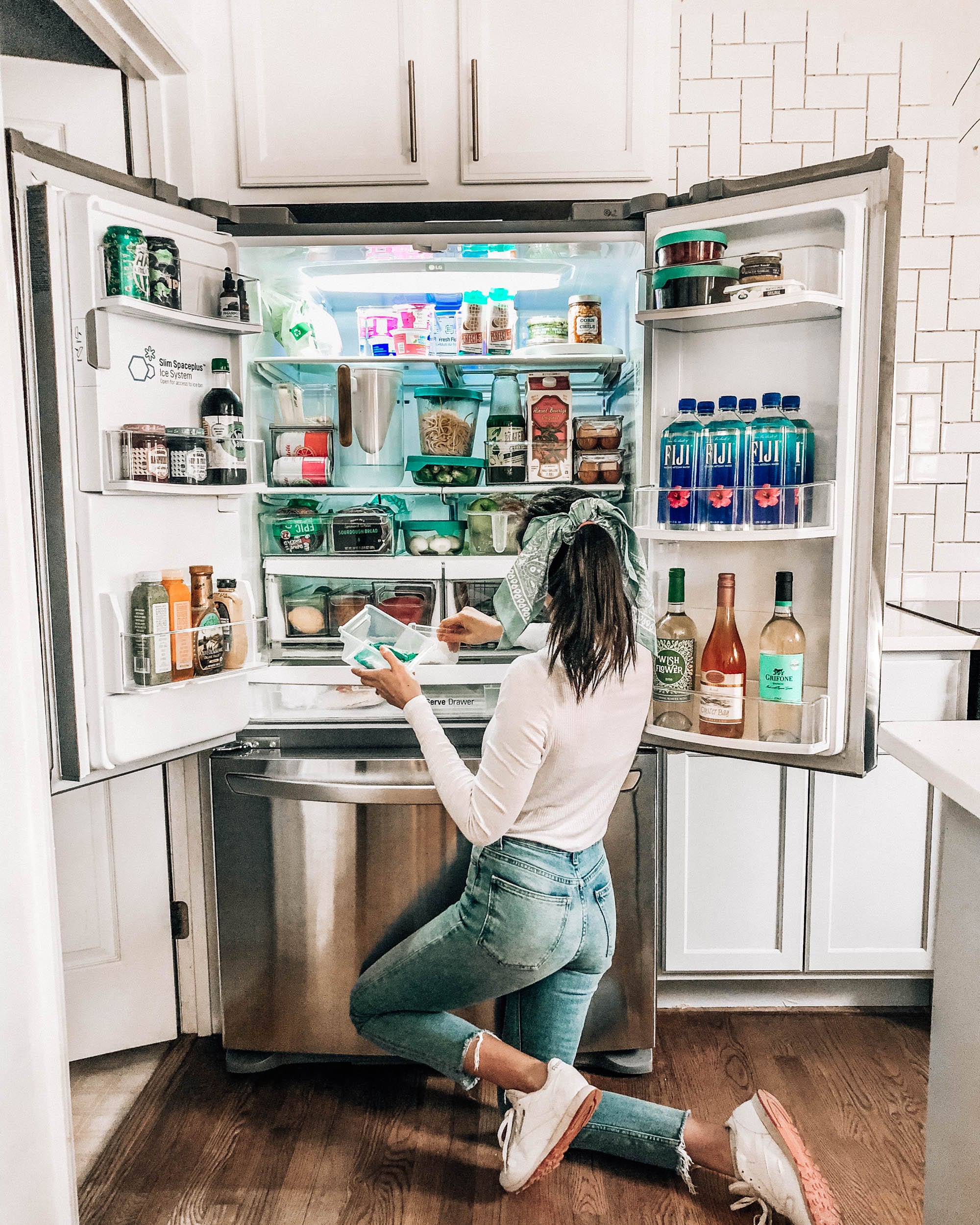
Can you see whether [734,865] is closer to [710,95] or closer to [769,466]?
[769,466]

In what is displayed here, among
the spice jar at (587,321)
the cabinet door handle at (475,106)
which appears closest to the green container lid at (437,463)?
the spice jar at (587,321)

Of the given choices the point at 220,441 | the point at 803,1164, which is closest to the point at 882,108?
the point at 220,441

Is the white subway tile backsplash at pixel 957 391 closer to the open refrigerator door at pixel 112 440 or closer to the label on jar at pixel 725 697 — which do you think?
the label on jar at pixel 725 697

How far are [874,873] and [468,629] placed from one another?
123cm

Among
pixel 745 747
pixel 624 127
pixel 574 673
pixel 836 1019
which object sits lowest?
pixel 836 1019

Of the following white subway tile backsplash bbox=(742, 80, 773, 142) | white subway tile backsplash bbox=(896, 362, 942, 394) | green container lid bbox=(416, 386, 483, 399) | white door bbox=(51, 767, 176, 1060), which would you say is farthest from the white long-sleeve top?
white subway tile backsplash bbox=(742, 80, 773, 142)

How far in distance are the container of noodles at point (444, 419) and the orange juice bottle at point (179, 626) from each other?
0.67 m

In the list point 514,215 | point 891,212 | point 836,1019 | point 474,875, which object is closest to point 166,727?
point 474,875

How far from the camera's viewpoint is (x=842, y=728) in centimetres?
175

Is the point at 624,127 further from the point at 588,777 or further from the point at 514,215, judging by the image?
the point at 588,777

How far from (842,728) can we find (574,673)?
0.61m

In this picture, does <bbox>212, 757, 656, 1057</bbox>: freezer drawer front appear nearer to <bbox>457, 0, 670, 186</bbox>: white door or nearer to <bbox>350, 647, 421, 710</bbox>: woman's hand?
<bbox>350, 647, 421, 710</bbox>: woman's hand

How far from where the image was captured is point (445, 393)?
83.0 inches

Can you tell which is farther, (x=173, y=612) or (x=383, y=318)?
(x=383, y=318)
